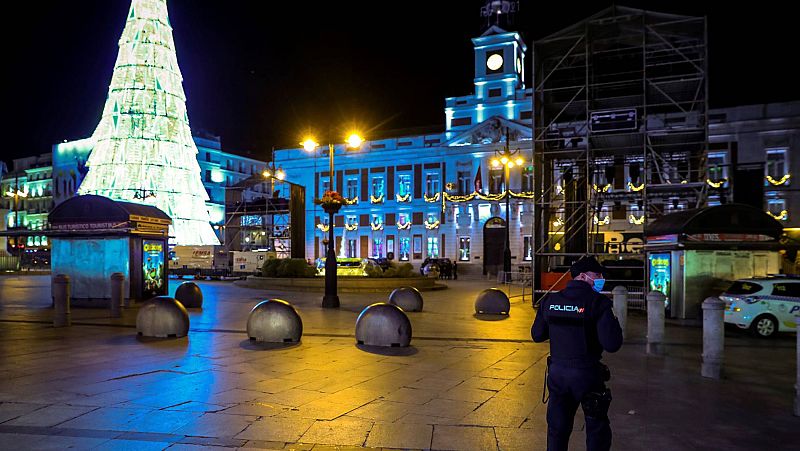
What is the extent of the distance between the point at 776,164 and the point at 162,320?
4570 cm

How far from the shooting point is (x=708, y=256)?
1645 centimetres

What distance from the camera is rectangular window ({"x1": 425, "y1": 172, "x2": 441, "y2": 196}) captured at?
2285 inches

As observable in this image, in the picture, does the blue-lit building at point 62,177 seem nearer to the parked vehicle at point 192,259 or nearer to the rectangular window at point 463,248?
the parked vehicle at point 192,259

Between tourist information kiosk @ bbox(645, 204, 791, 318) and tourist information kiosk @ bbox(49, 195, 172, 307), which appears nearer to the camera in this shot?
tourist information kiosk @ bbox(645, 204, 791, 318)

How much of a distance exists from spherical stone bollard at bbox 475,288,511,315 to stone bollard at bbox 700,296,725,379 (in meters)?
9.02

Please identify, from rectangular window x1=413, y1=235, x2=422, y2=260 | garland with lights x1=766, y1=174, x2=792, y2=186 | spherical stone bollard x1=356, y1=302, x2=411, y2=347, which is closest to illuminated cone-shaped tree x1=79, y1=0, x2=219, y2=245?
rectangular window x1=413, y1=235, x2=422, y2=260

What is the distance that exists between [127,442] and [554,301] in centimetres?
434

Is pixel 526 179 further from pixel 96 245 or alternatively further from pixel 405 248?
pixel 96 245

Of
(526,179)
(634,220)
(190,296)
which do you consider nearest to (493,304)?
(190,296)

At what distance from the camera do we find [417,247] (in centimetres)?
5800

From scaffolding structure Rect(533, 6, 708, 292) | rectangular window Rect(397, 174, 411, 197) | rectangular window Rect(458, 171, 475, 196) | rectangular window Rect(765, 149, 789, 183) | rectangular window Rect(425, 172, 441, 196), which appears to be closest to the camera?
scaffolding structure Rect(533, 6, 708, 292)

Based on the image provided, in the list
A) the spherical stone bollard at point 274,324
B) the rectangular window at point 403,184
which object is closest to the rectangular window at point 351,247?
the rectangular window at point 403,184

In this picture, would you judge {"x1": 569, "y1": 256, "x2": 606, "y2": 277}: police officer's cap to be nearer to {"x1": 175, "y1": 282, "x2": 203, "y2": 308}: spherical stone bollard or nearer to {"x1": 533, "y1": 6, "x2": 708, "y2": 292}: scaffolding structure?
{"x1": 533, "y1": 6, "x2": 708, "y2": 292}: scaffolding structure

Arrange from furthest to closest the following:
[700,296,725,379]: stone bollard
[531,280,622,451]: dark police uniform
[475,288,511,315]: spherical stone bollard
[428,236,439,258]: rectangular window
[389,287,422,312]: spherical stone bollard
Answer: [428,236,439,258]: rectangular window, [389,287,422,312]: spherical stone bollard, [475,288,511,315]: spherical stone bollard, [700,296,725,379]: stone bollard, [531,280,622,451]: dark police uniform
